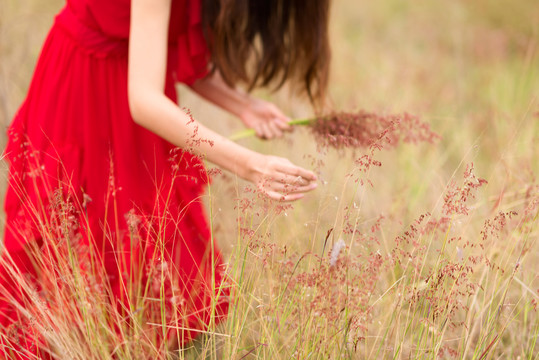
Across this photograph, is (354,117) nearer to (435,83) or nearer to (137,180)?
(137,180)

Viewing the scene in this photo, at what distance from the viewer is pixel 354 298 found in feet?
3.63

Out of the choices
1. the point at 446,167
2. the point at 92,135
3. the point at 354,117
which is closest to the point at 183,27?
the point at 92,135

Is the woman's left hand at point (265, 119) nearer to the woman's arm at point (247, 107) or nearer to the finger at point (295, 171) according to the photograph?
the woman's arm at point (247, 107)

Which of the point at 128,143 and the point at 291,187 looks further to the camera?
the point at 128,143

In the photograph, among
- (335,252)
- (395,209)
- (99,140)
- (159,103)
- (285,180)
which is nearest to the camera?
(335,252)

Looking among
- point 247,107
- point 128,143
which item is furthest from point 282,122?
point 128,143

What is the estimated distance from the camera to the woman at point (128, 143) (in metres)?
1.33

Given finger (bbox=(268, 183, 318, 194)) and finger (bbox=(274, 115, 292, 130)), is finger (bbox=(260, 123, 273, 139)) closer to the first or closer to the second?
finger (bbox=(274, 115, 292, 130))

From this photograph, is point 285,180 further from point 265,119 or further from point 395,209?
point 395,209

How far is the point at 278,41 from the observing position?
1.85 metres

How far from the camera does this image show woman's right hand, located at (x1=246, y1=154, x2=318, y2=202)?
123 cm

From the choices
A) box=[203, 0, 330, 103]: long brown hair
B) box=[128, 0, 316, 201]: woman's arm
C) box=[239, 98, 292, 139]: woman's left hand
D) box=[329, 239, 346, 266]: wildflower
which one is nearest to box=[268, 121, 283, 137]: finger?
box=[239, 98, 292, 139]: woman's left hand

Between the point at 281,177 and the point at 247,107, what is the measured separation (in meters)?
0.73

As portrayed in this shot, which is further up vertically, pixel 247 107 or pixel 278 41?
pixel 278 41
